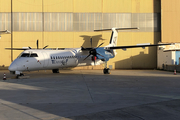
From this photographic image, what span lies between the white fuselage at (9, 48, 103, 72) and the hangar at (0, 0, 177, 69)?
9.49m

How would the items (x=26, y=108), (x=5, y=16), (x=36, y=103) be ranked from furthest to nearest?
(x=5, y=16) < (x=36, y=103) < (x=26, y=108)

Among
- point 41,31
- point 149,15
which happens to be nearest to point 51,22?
point 41,31

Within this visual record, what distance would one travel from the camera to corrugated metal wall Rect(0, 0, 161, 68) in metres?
34.8

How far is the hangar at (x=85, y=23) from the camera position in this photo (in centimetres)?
3481

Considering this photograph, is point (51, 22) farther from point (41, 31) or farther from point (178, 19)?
point (178, 19)

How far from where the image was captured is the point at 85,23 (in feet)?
116

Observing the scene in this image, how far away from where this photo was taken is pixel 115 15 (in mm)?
35969

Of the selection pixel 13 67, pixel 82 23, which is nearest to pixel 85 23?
pixel 82 23

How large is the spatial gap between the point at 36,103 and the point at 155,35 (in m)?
31.3

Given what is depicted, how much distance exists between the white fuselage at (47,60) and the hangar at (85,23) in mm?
9485

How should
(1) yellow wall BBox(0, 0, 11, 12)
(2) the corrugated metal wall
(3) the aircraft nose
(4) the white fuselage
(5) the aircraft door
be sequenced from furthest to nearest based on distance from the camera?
1. (2) the corrugated metal wall
2. (1) yellow wall BBox(0, 0, 11, 12)
3. (5) the aircraft door
4. (4) the white fuselage
5. (3) the aircraft nose

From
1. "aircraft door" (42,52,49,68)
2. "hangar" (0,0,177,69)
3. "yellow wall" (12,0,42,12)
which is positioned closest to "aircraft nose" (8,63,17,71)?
"aircraft door" (42,52,49,68)

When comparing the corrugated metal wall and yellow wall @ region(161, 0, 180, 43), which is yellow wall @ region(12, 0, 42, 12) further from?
yellow wall @ region(161, 0, 180, 43)

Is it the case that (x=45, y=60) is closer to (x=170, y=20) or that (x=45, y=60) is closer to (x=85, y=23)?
(x=85, y=23)
